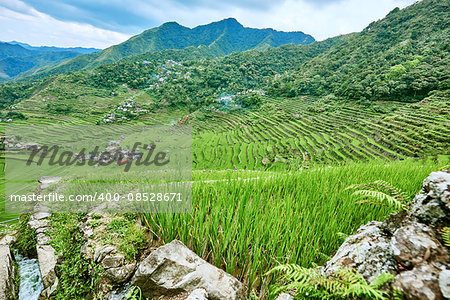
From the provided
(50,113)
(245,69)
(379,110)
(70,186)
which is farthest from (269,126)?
(50,113)

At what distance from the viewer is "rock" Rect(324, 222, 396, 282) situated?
109 cm

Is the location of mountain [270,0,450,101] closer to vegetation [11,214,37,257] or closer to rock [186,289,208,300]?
rock [186,289,208,300]

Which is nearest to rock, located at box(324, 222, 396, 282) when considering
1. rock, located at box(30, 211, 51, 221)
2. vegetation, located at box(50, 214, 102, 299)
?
vegetation, located at box(50, 214, 102, 299)

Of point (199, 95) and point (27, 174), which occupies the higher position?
point (199, 95)

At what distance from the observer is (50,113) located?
91.1 m

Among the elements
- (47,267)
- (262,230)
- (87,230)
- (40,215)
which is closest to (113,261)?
(87,230)

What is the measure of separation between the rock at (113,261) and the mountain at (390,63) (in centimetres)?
9157

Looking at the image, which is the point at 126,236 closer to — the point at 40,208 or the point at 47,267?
the point at 47,267

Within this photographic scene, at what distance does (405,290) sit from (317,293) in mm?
396

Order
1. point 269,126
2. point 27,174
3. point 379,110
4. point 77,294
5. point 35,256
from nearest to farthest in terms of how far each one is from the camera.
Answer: point 77,294 < point 35,256 < point 27,174 < point 379,110 < point 269,126

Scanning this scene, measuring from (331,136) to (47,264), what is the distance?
5723 centimetres

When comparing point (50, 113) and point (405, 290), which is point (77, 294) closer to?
point (405, 290)

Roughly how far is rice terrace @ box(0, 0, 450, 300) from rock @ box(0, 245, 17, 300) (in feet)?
0.09

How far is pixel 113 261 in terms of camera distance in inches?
76.7
